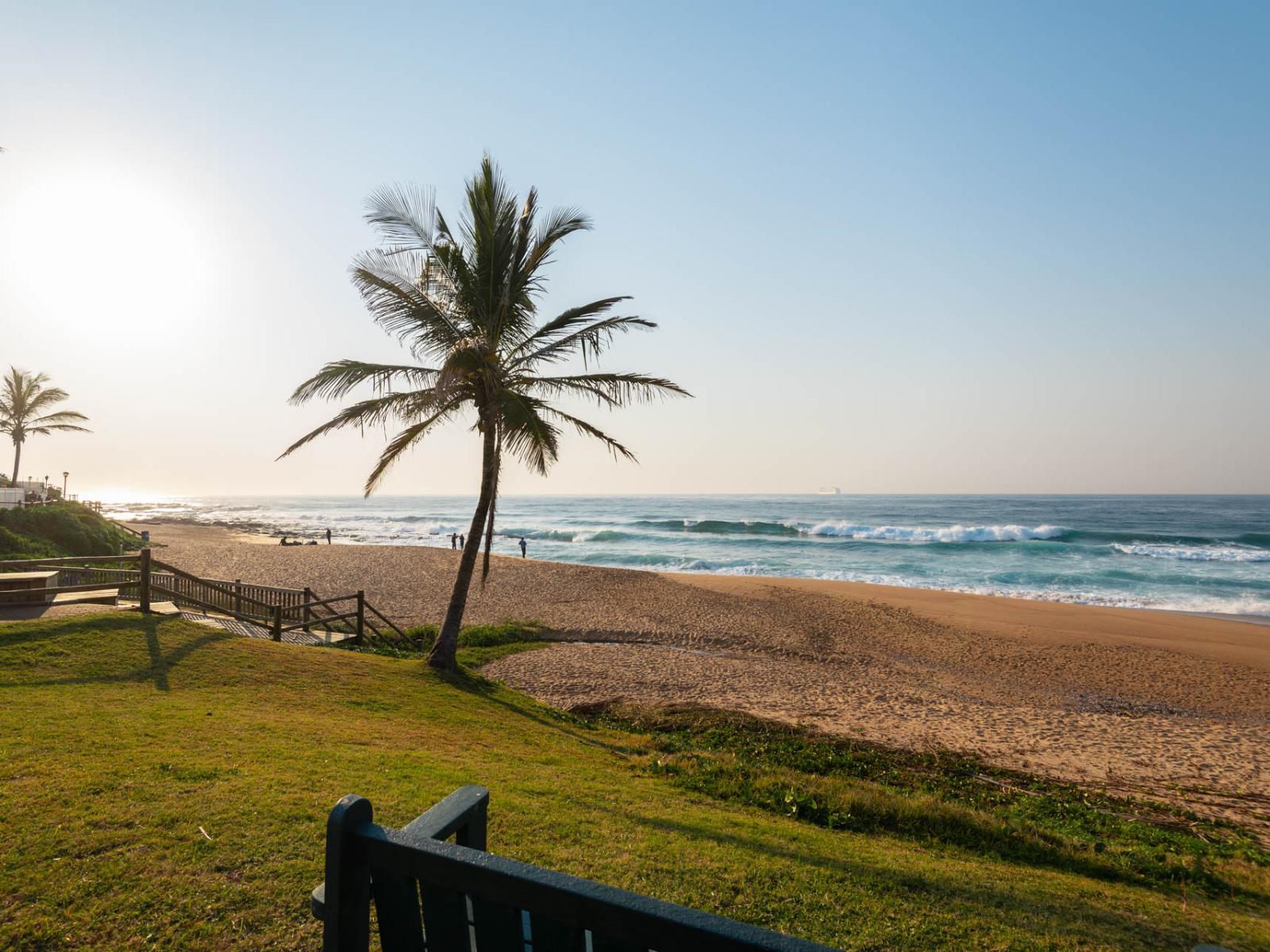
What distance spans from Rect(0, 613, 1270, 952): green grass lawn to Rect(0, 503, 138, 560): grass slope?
19016mm

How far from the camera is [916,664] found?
58.6 feet

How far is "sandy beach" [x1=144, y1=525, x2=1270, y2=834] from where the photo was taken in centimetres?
1107

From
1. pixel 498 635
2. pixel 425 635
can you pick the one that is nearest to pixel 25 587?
pixel 425 635

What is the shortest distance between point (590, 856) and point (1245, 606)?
35985mm

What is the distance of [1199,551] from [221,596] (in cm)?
5776

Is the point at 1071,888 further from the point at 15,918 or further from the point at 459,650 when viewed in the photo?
the point at 459,650

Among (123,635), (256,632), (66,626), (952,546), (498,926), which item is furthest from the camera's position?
(952,546)

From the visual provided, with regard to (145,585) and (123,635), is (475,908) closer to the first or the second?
(123,635)

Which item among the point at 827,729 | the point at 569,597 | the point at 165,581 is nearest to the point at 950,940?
the point at 827,729

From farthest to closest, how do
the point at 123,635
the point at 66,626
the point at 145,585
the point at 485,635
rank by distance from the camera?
1. the point at 485,635
2. the point at 145,585
3. the point at 123,635
4. the point at 66,626

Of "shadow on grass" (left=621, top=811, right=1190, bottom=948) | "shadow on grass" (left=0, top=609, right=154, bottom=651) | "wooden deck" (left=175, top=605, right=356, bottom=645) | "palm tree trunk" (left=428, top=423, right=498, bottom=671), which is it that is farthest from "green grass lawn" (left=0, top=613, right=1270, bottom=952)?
"wooden deck" (left=175, top=605, right=356, bottom=645)

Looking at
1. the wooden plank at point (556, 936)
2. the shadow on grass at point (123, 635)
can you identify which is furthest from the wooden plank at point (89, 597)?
the wooden plank at point (556, 936)

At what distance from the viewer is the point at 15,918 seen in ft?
11.1

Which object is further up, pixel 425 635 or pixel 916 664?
pixel 425 635
